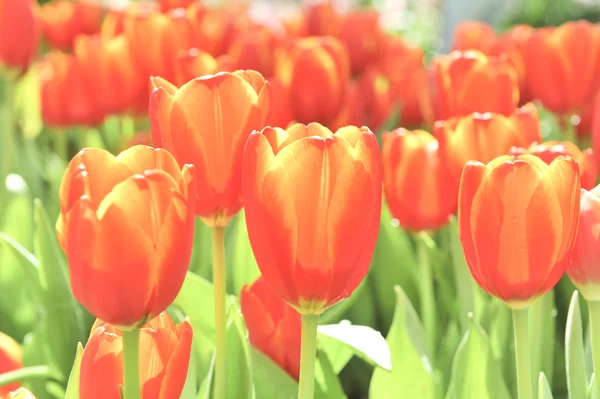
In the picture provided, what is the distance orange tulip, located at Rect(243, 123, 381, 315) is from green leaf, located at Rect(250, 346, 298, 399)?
0.19 metres

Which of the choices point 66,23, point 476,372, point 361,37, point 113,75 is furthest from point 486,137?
point 66,23

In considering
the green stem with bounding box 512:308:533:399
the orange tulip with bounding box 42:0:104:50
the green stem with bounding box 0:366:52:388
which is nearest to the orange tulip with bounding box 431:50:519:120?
the green stem with bounding box 512:308:533:399

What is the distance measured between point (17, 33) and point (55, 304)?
50 centimetres

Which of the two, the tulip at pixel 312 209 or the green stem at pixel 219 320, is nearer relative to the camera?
the tulip at pixel 312 209

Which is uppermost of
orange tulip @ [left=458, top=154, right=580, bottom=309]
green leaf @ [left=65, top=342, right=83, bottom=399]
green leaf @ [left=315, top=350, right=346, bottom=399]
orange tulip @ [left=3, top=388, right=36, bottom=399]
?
orange tulip @ [left=458, top=154, right=580, bottom=309]

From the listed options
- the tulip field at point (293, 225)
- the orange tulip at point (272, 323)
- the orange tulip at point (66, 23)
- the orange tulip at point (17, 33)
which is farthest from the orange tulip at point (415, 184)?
the orange tulip at point (66, 23)

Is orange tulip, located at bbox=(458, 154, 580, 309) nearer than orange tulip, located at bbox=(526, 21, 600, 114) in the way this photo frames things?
Yes

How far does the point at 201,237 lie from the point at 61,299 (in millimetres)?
229

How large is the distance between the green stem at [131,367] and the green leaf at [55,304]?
0.40 metres

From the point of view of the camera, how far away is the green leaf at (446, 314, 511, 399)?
0.78m

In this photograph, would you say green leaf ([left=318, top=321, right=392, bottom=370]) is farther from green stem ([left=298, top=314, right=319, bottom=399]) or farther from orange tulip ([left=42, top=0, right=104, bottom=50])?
orange tulip ([left=42, top=0, right=104, bottom=50])

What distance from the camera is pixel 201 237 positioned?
114 centimetres

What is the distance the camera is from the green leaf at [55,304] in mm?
939

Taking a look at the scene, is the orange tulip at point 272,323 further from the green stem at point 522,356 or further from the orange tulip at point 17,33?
the orange tulip at point 17,33
